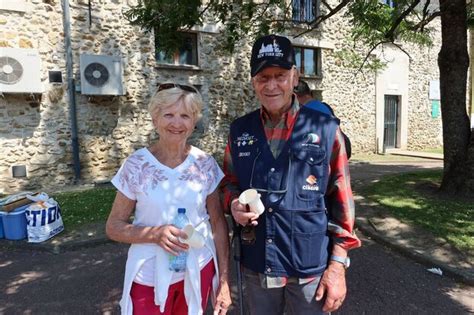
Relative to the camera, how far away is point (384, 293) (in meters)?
3.70

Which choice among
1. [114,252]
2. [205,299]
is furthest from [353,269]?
[114,252]

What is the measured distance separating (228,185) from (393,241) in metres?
3.72

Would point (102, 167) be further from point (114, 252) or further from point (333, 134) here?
point (333, 134)

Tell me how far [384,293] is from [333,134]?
253cm

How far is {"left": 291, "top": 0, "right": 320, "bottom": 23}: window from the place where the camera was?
13.5 meters

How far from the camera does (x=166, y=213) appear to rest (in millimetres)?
1916

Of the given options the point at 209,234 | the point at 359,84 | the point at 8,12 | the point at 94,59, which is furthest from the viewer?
the point at 359,84

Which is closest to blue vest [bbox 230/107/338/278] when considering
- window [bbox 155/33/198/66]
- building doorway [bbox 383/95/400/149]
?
window [bbox 155/33/198/66]

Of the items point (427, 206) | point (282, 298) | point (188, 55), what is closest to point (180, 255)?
point (282, 298)

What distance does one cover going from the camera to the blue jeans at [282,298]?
6.31ft

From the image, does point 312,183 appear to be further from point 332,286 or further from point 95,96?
point 95,96

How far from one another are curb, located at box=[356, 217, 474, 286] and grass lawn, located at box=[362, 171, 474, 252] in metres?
0.57

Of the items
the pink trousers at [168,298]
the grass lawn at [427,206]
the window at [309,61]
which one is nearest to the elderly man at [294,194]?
the pink trousers at [168,298]

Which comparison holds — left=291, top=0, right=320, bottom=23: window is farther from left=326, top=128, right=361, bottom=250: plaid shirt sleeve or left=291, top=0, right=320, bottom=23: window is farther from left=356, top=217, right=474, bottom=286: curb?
left=326, top=128, right=361, bottom=250: plaid shirt sleeve
